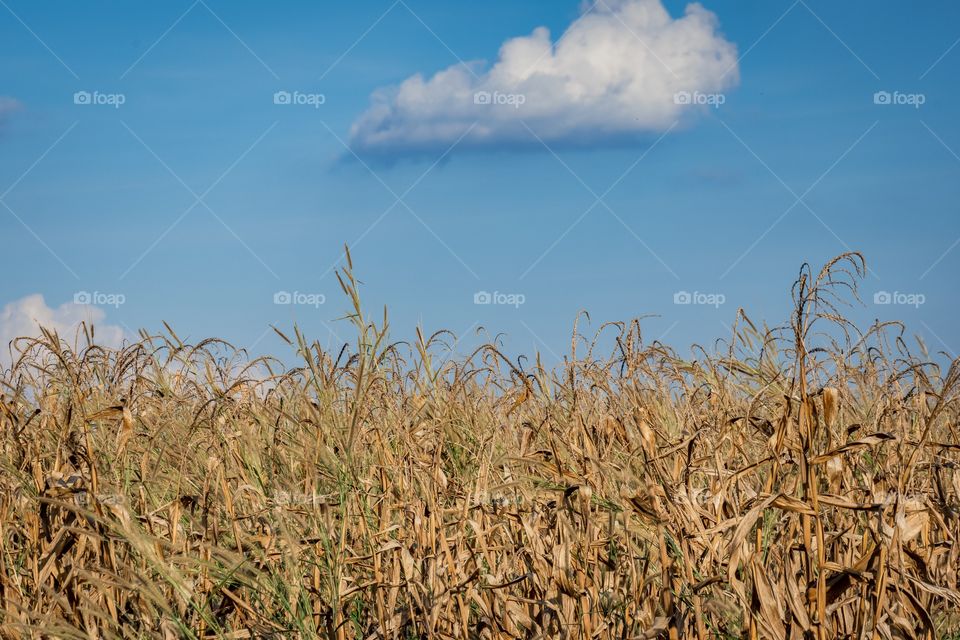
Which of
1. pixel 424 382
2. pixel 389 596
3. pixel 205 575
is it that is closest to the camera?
pixel 389 596

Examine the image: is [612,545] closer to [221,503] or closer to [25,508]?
[221,503]

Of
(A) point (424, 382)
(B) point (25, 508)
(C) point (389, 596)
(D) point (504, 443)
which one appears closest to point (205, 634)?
(C) point (389, 596)

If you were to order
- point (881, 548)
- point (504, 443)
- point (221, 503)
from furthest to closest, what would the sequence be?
point (504, 443) < point (221, 503) < point (881, 548)

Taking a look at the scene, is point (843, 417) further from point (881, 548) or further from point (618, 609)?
point (881, 548)

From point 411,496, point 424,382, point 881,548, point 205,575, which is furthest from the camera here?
point 424,382

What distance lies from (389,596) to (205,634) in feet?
2.07

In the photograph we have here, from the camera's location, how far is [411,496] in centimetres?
277

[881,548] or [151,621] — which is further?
[151,621]

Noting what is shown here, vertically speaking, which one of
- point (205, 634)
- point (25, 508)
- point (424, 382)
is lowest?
point (205, 634)

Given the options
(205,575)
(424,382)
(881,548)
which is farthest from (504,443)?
(881,548)

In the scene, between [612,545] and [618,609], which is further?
[612,545]

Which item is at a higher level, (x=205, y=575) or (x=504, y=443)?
(x=504, y=443)

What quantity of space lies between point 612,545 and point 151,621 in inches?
51.4

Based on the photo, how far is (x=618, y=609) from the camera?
253 centimetres
